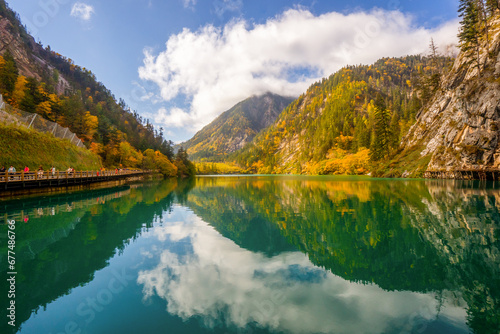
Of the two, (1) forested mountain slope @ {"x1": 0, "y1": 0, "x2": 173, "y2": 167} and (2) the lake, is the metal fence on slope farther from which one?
(2) the lake

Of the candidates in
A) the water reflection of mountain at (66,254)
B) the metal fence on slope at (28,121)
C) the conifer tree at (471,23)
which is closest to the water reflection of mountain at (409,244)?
the water reflection of mountain at (66,254)

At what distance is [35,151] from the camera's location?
47.1 meters

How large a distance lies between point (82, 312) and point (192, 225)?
12782 mm

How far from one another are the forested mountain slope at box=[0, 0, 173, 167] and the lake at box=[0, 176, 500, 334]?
264 ft

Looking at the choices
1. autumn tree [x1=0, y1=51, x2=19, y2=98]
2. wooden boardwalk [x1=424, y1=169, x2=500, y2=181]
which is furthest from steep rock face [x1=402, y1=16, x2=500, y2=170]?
autumn tree [x1=0, y1=51, x2=19, y2=98]

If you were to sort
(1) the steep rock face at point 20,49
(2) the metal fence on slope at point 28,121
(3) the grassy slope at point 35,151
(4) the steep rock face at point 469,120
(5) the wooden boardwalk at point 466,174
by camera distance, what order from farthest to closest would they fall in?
1. (1) the steep rock face at point 20,49
2. (4) the steep rock face at point 469,120
3. (5) the wooden boardwalk at point 466,174
4. (2) the metal fence on slope at point 28,121
5. (3) the grassy slope at point 35,151

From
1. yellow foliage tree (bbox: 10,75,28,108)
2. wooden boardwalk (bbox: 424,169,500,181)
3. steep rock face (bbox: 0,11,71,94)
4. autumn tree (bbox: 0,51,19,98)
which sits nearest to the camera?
wooden boardwalk (bbox: 424,169,500,181)

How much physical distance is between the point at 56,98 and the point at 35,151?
5385 centimetres

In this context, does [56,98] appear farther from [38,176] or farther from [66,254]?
[66,254]

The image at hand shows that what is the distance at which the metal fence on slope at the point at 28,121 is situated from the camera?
44.5 meters

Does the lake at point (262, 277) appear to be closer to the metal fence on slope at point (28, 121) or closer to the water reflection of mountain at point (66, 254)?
the water reflection of mountain at point (66, 254)

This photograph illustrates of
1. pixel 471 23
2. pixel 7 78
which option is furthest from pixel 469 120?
pixel 7 78

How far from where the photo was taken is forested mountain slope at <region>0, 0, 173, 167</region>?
7498 cm

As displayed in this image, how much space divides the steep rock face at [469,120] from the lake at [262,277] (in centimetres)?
5147
